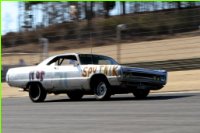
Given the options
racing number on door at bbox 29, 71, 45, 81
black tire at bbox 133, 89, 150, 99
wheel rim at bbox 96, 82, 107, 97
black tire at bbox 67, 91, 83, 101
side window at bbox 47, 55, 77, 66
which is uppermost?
side window at bbox 47, 55, 77, 66

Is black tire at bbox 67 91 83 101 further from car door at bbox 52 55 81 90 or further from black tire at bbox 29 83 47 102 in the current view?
black tire at bbox 29 83 47 102

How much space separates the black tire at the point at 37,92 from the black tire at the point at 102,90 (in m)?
2.36

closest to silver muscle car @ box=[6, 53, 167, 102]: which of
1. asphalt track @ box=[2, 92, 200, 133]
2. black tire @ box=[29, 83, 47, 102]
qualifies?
black tire @ box=[29, 83, 47, 102]

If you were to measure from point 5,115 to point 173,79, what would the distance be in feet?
35.2

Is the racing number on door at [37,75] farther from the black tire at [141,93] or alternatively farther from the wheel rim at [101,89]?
the black tire at [141,93]

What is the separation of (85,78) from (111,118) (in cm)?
558

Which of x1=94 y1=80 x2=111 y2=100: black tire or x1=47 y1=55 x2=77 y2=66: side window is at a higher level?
x1=47 y1=55 x2=77 y2=66: side window

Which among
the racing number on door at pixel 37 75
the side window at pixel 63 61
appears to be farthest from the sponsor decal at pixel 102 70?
the racing number on door at pixel 37 75

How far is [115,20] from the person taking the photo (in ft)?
147

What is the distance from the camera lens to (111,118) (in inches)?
494

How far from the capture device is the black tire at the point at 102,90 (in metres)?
17.4

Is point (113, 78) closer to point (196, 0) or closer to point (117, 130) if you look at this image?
point (117, 130)

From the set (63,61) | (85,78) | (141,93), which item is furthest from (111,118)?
(63,61)

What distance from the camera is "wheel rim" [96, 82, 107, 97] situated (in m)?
17.5
